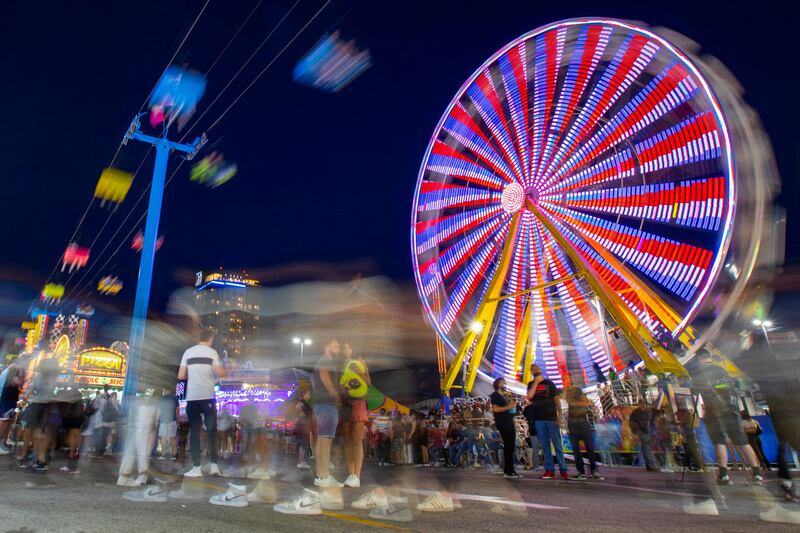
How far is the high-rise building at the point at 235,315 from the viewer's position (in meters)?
125

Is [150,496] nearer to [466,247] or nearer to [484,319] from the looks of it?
[484,319]

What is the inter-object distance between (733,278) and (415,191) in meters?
11.3

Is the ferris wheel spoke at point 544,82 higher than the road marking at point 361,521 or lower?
higher

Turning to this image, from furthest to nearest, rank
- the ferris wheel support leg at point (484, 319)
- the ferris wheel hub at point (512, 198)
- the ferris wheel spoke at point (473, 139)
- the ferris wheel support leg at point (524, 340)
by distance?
the ferris wheel support leg at point (524, 340)
the ferris wheel spoke at point (473, 139)
the ferris wheel support leg at point (484, 319)
the ferris wheel hub at point (512, 198)

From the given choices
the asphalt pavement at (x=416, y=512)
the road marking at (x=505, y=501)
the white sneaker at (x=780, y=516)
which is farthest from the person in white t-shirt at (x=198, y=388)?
the white sneaker at (x=780, y=516)

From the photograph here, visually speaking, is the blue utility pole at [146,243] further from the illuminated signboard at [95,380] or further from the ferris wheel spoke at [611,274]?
the illuminated signboard at [95,380]

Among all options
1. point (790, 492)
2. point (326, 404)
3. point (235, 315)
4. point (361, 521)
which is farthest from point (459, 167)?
point (235, 315)

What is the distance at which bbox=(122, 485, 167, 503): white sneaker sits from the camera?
4344 mm

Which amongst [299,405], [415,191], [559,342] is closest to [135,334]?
[299,405]

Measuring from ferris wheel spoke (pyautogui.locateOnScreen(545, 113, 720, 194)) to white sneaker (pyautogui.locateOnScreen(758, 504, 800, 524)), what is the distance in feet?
36.8

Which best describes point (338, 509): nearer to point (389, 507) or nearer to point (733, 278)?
point (389, 507)

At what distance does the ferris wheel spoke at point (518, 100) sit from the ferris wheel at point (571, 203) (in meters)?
0.05

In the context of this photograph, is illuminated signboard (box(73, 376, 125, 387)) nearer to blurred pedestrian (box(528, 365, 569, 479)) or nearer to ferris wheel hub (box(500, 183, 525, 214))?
ferris wheel hub (box(500, 183, 525, 214))

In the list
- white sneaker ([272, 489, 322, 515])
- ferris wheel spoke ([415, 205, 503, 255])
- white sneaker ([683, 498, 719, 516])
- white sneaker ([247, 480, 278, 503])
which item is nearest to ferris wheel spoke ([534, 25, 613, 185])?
ferris wheel spoke ([415, 205, 503, 255])
